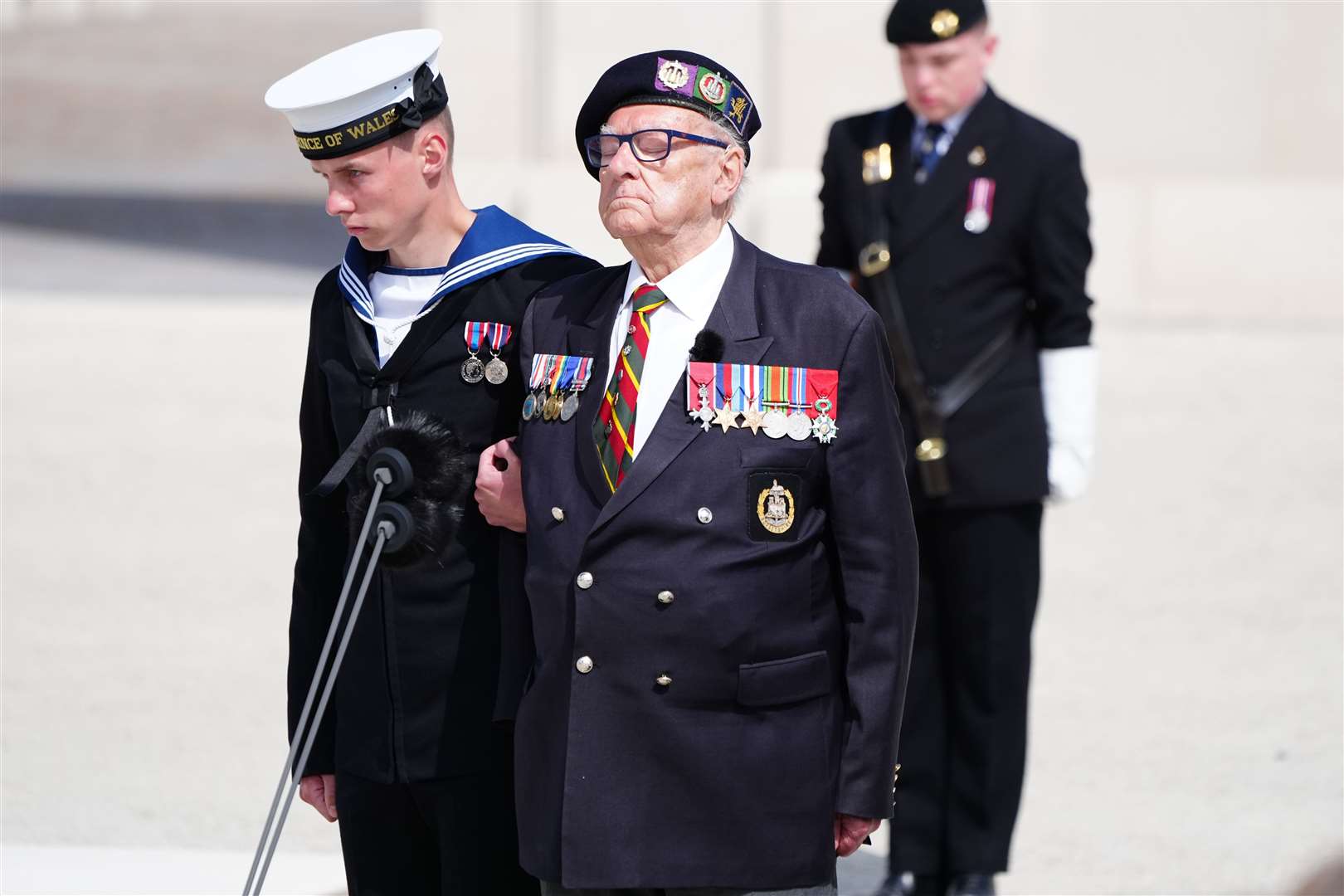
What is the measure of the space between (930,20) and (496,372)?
6.83 ft

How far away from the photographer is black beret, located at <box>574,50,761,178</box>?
10.1ft

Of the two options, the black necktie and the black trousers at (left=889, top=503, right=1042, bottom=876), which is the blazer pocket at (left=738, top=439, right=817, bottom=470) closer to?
the black trousers at (left=889, top=503, right=1042, bottom=876)

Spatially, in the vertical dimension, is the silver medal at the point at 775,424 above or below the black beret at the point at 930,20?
below

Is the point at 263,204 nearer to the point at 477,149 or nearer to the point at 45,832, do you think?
the point at 477,149

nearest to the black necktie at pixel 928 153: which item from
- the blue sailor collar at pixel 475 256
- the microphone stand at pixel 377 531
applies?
the blue sailor collar at pixel 475 256

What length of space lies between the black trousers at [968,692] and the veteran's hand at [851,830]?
6.15ft

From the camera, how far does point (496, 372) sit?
3.33 m

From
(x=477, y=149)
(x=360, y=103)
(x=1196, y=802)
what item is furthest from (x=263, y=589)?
(x=477, y=149)

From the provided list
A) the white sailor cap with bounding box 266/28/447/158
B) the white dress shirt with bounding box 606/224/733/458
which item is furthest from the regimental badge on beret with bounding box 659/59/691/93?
the white sailor cap with bounding box 266/28/447/158

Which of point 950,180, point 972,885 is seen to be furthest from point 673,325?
point 972,885

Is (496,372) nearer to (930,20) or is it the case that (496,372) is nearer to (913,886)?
(930,20)

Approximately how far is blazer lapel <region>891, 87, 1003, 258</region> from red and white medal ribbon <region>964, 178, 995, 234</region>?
0.08 ft

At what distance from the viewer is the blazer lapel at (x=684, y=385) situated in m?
2.99

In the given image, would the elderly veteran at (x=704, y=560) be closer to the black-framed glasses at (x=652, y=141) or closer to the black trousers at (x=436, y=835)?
the black-framed glasses at (x=652, y=141)
